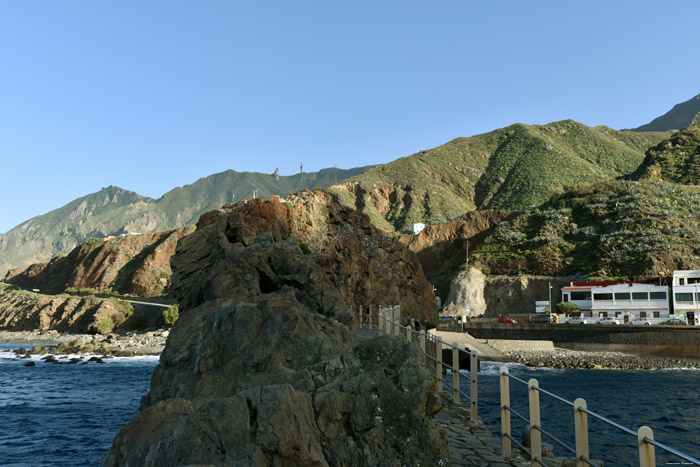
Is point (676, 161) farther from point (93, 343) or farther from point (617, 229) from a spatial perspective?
point (93, 343)

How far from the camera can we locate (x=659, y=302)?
53906 millimetres

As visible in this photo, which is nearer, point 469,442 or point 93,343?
point 469,442

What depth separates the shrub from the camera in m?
→ 58.2

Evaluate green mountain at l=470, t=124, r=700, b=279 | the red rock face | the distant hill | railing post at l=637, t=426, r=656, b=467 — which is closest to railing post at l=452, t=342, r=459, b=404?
railing post at l=637, t=426, r=656, b=467

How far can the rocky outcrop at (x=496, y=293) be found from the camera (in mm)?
68250

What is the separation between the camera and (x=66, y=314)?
7844cm

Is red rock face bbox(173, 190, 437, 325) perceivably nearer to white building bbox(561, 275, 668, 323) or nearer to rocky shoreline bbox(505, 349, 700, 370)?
rocky shoreline bbox(505, 349, 700, 370)

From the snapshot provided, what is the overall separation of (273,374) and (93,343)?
59194mm

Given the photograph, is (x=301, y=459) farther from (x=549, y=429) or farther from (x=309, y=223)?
(x=309, y=223)

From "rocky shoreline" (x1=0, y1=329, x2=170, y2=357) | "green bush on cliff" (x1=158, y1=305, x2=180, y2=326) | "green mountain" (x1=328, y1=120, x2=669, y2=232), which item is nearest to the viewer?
"rocky shoreline" (x1=0, y1=329, x2=170, y2=357)

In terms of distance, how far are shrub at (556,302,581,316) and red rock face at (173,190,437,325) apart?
1231 inches

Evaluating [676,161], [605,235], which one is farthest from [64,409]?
[676,161]

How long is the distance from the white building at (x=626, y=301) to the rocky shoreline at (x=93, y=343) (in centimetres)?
4712

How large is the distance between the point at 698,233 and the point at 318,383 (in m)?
74.6
